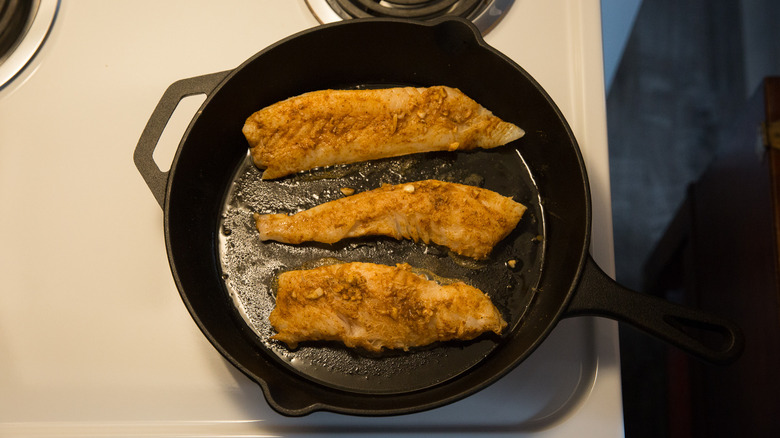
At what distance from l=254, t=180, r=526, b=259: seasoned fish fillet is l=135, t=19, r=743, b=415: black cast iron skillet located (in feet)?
0.19

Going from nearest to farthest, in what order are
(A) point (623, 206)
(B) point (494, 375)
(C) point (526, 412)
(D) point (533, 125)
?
(B) point (494, 375) → (C) point (526, 412) → (D) point (533, 125) → (A) point (623, 206)

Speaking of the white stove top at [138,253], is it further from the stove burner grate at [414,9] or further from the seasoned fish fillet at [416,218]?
the seasoned fish fillet at [416,218]

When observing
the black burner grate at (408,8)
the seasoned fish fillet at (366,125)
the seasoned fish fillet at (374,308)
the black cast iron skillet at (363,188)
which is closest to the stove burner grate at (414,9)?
the black burner grate at (408,8)

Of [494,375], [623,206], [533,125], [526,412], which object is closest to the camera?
[494,375]

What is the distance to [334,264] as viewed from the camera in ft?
5.55

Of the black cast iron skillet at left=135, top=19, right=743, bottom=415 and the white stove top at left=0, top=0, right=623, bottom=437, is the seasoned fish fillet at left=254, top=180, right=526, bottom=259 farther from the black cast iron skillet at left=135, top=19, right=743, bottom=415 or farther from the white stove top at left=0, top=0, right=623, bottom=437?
the white stove top at left=0, top=0, right=623, bottom=437

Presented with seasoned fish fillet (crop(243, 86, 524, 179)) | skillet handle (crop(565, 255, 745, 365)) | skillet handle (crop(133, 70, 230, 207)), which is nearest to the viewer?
skillet handle (crop(565, 255, 745, 365))

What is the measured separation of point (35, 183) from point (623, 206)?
239cm

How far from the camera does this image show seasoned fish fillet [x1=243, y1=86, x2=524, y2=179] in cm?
170

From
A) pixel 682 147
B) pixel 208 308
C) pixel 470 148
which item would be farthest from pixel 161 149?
pixel 682 147

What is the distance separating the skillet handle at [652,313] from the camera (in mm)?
1274

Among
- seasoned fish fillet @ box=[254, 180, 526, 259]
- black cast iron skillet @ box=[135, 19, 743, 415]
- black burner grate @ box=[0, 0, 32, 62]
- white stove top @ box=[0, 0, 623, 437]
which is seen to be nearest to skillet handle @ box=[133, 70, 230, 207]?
black cast iron skillet @ box=[135, 19, 743, 415]

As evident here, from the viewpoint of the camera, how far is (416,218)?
1.66 meters

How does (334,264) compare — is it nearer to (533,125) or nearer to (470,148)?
(470,148)
